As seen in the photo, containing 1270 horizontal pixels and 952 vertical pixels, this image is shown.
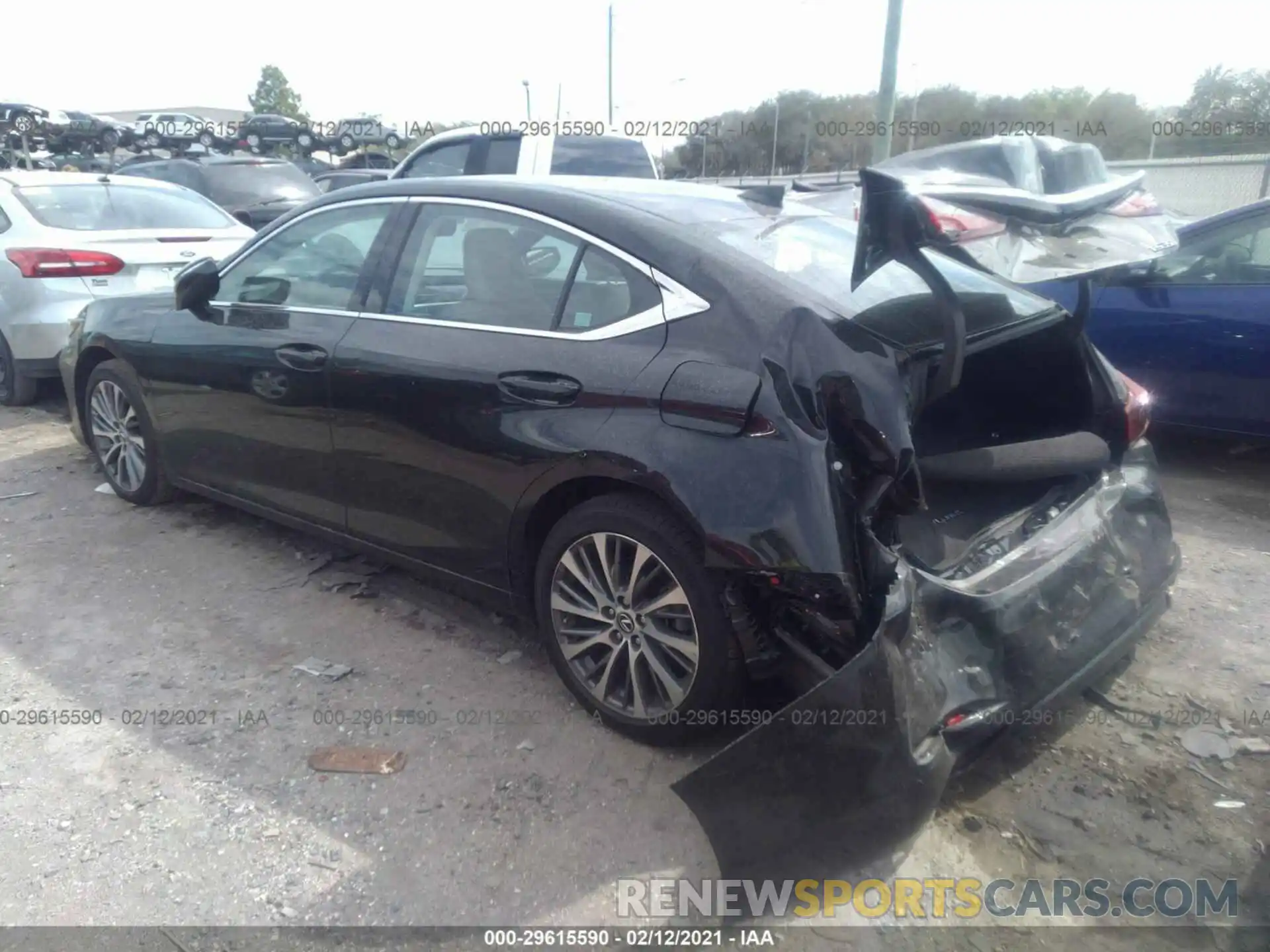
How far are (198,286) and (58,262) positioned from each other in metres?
2.95

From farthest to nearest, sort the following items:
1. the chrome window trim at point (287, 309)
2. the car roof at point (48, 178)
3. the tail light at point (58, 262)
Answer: the car roof at point (48, 178)
the tail light at point (58, 262)
the chrome window trim at point (287, 309)

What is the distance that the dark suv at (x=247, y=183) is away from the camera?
11.0 m

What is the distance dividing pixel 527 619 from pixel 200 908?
4.21ft

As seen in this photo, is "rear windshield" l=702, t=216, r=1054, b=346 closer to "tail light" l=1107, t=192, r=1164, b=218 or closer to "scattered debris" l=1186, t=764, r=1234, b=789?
"tail light" l=1107, t=192, r=1164, b=218

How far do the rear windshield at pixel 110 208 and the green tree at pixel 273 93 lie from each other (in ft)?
210

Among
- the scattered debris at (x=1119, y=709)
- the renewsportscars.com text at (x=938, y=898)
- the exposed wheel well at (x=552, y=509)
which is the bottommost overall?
the renewsportscars.com text at (x=938, y=898)

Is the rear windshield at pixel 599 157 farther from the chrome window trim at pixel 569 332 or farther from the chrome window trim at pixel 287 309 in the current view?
the chrome window trim at pixel 569 332

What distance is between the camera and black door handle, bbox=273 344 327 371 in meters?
3.75

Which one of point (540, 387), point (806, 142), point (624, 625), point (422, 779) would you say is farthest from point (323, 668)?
point (806, 142)

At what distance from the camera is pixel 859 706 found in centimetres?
230

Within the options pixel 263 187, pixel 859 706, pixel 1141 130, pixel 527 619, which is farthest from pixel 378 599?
pixel 1141 130

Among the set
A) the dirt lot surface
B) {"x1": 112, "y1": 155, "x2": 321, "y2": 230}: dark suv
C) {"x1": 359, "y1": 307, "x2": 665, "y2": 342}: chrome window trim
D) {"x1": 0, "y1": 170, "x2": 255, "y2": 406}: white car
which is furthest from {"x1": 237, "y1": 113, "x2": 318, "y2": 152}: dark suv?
{"x1": 359, "y1": 307, "x2": 665, "y2": 342}: chrome window trim

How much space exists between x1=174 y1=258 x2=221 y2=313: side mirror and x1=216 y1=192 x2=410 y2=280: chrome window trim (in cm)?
3

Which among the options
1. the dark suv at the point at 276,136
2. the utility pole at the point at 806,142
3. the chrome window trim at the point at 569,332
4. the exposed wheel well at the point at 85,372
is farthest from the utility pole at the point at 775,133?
the chrome window trim at the point at 569,332
